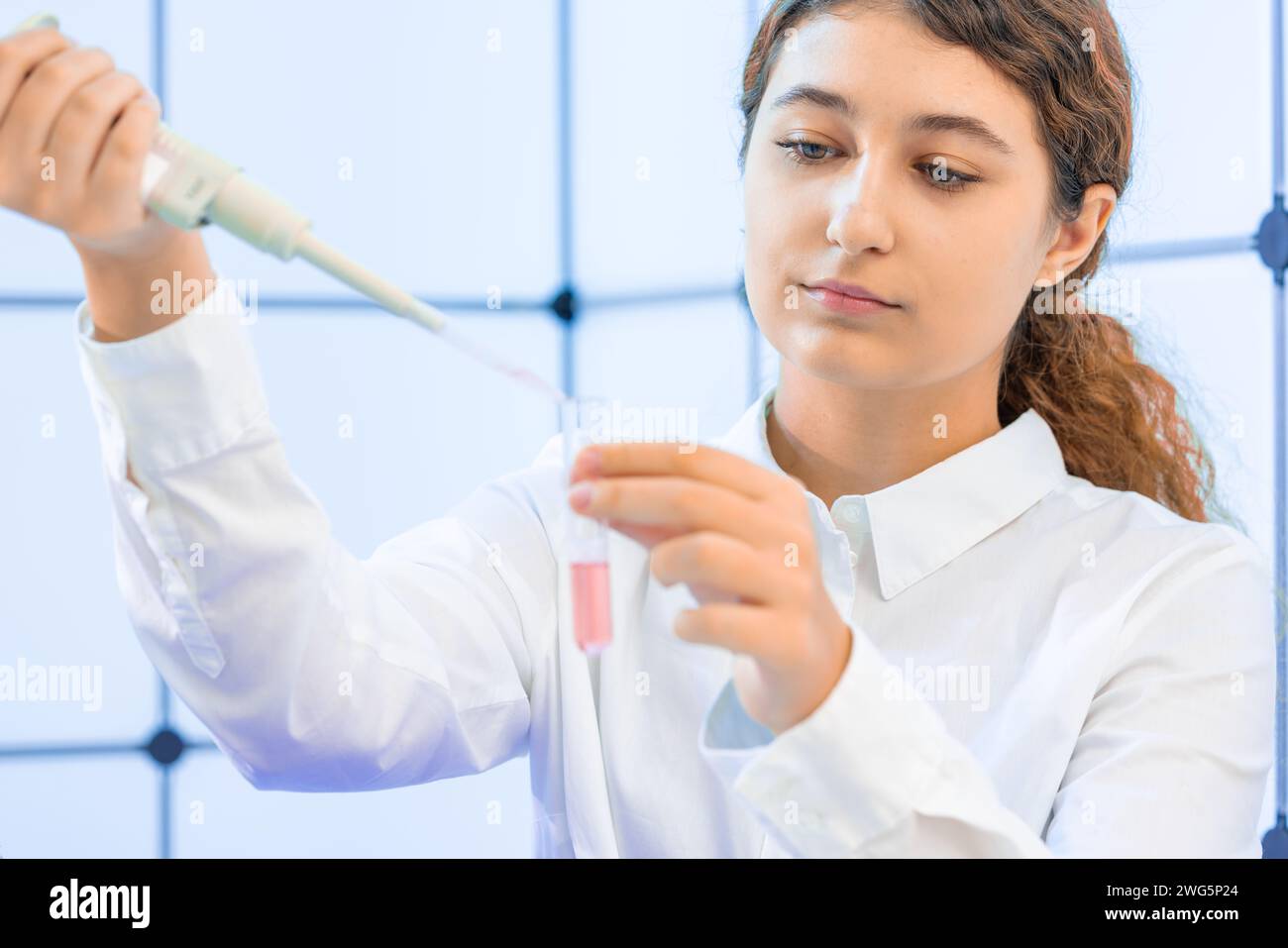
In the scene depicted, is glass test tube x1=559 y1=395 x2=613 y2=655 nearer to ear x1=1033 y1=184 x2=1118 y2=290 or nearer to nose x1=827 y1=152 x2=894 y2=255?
nose x1=827 y1=152 x2=894 y2=255

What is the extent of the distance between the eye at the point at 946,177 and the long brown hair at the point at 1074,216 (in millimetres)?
93

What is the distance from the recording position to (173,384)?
2.26 feet

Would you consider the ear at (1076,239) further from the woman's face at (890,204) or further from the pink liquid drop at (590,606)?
the pink liquid drop at (590,606)

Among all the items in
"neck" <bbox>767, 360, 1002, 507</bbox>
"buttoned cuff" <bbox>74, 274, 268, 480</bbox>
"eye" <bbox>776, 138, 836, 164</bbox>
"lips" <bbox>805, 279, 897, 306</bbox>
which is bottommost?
"neck" <bbox>767, 360, 1002, 507</bbox>

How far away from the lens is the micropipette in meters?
0.59

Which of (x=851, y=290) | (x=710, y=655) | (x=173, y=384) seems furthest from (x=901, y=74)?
(x=173, y=384)

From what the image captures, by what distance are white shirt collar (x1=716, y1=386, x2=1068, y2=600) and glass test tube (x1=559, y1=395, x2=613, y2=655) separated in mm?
384

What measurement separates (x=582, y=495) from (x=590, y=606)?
0.20 ft

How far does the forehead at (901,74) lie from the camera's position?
952 mm

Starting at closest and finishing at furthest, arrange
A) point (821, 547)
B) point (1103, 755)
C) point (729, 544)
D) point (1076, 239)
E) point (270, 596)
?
1. point (729, 544)
2. point (270, 596)
3. point (1103, 755)
4. point (821, 547)
5. point (1076, 239)

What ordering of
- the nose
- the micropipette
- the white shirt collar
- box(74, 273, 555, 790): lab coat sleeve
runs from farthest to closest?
the white shirt collar
the nose
box(74, 273, 555, 790): lab coat sleeve
the micropipette

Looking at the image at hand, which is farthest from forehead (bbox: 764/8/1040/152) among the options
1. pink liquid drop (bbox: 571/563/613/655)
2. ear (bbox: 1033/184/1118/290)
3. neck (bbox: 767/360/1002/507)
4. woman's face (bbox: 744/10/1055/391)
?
pink liquid drop (bbox: 571/563/613/655)

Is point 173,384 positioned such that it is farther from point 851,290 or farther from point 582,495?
point 851,290
